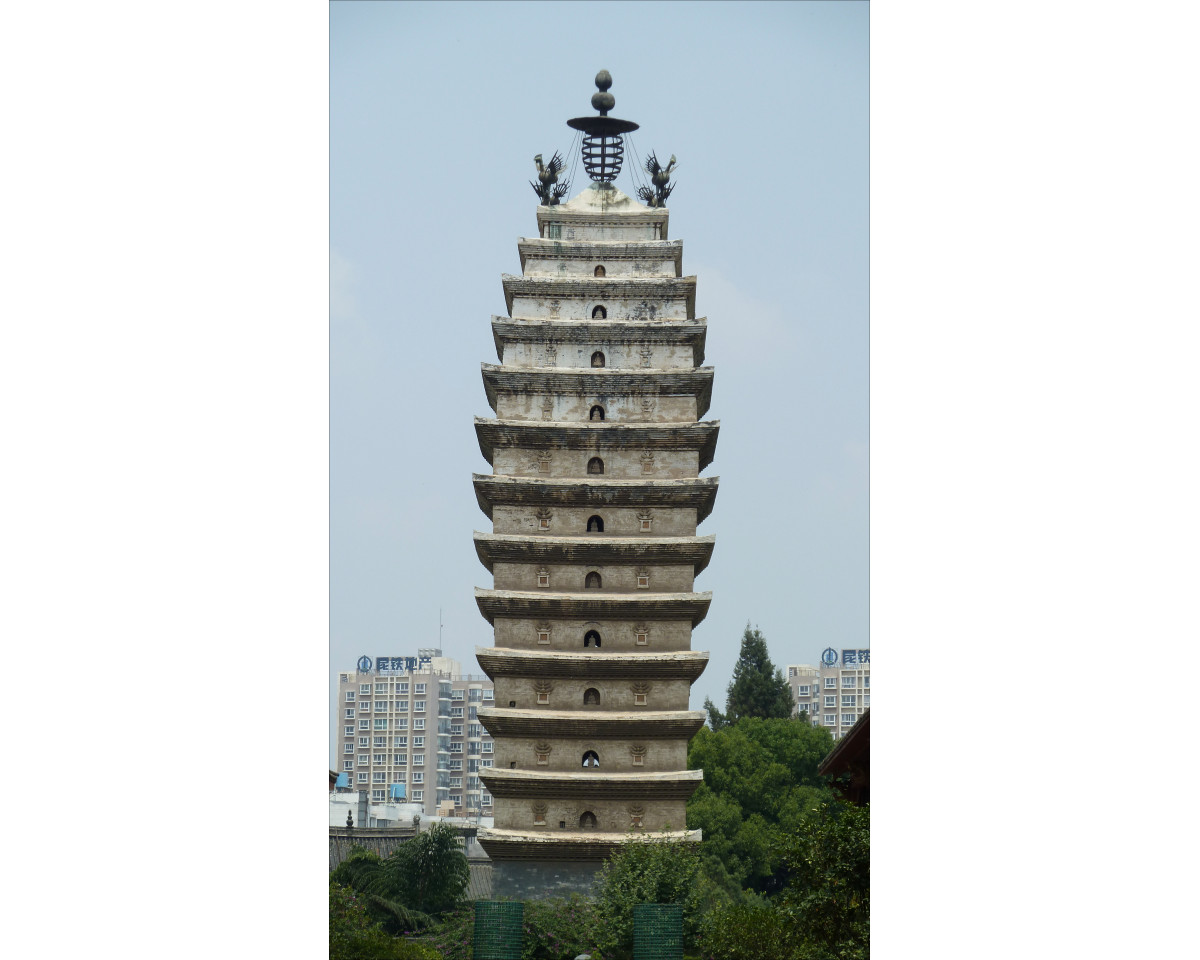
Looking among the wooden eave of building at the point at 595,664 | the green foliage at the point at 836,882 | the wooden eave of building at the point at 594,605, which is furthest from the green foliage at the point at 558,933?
the green foliage at the point at 836,882

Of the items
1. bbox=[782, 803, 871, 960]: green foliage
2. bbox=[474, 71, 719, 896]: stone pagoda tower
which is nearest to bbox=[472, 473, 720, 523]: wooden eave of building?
bbox=[474, 71, 719, 896]: stone pagoda tower

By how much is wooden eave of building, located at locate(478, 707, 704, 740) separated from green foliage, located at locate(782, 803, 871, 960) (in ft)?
54.7

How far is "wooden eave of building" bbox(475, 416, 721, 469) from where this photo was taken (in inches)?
1732

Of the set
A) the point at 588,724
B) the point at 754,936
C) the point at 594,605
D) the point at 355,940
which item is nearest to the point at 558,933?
the point at 588,724

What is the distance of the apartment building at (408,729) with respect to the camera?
5669 inches

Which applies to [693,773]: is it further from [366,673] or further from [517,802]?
[366,673]

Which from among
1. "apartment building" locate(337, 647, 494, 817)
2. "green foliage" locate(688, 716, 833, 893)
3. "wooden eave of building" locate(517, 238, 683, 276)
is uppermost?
"wooden eave of building" locate(517, 238, 683, 276)

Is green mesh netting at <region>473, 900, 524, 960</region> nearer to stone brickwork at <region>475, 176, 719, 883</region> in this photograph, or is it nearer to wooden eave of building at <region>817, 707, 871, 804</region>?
stone brickwork at <region>475, 176, 719, 883</region>

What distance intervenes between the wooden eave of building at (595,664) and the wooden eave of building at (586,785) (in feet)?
9.07

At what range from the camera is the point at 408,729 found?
144500 millimetres

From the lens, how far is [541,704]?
4222 centimetres

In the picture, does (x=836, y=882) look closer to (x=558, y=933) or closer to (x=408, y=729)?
(x=558, y=933)
